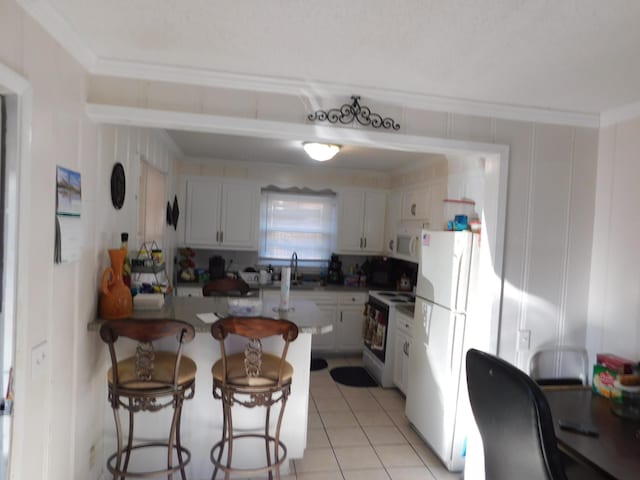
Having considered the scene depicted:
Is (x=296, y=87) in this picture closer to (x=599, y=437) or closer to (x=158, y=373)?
(x=158, y=373)

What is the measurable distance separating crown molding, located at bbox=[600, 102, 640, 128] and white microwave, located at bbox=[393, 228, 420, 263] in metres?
1.97

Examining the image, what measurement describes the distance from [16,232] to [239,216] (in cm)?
343

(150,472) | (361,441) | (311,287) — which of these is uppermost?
(311,287)

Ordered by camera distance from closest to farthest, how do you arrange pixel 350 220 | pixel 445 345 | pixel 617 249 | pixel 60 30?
pixel 60 30 < pixel 617 249 < pixel 445 345 < pixel 350 220

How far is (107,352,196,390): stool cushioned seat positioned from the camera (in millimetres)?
2061

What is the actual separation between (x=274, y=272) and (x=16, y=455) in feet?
12.3

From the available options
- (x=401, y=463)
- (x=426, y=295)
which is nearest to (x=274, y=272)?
(x=426, y=295)

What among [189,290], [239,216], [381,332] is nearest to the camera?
[381,332]

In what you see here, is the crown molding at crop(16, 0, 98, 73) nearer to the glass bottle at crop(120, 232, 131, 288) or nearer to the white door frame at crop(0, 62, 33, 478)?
the white door frame at crop(0, 62, 33, 478)

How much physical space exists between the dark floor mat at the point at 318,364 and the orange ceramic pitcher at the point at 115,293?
2634 millimetres

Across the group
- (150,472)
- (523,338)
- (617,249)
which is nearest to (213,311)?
(150,472)

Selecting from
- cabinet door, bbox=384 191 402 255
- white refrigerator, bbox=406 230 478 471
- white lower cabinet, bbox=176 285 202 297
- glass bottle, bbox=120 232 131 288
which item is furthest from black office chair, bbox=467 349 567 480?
white lower cabinet, bbox=176 285 202 297

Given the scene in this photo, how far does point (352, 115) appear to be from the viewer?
2.18 m

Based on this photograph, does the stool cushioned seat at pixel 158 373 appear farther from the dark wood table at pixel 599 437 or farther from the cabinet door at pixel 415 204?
the cabinet door at pixel 415 204
